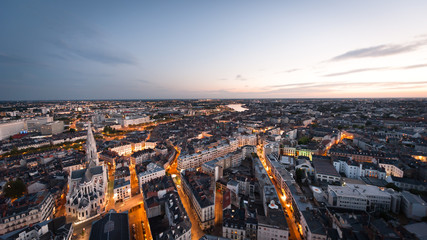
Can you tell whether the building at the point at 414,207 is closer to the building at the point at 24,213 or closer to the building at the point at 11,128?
the building at the point at 24,213

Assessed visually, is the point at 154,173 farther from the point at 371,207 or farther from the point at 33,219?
the point at 371,207

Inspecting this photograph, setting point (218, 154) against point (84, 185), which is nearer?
point (84, 185)

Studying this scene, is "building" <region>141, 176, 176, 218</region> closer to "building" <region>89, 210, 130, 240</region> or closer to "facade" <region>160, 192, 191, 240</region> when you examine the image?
"facade" <region>160, 192, 191, 240</region>

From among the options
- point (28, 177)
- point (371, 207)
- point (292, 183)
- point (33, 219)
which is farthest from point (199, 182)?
point (28, 177)

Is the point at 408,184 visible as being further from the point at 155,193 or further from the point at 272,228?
the point at 155,193

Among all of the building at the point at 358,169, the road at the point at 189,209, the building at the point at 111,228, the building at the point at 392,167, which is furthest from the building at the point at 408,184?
the building at the point at 111,228

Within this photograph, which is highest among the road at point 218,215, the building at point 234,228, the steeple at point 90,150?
the steeple at point 90,150

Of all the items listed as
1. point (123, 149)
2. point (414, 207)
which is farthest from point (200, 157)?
point (414, 207)
